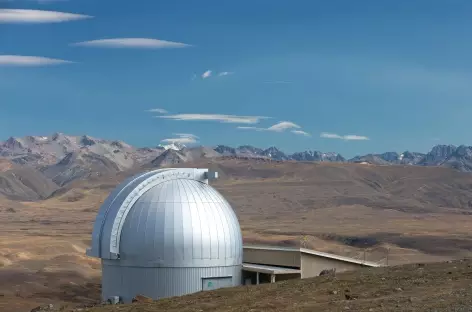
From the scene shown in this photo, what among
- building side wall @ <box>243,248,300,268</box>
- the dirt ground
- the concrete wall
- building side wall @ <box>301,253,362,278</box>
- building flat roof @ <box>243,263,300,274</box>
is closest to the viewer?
the dirt ground

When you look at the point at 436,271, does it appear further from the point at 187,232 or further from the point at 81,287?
the point at 81,287

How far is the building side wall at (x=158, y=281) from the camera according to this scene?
97.5 ft

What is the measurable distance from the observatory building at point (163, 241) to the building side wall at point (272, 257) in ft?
8.54

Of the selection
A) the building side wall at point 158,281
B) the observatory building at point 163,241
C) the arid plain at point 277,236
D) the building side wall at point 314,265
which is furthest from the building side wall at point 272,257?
the arid plain at point 277,236

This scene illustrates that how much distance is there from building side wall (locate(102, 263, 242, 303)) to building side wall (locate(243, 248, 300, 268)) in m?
3.78

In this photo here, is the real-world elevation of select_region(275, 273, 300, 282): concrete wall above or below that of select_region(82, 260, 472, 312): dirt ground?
below

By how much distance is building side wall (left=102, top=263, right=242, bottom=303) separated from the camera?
29703 mm

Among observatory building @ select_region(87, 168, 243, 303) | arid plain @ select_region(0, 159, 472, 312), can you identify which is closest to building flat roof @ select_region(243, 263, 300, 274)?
observatory building @ select_region(87, 168, 243, 303)

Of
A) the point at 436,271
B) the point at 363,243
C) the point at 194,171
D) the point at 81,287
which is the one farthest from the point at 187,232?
the point at 363,243

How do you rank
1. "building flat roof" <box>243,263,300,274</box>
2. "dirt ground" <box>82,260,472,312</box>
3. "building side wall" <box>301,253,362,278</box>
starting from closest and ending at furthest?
"dirt ground" <box>82,260,472,312</box>
"building flat roof" <box>243,263,300,274</box>
"building side wall" <box>301,253,362,278</box>

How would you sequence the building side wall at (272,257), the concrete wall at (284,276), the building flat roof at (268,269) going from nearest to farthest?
1. the building flat roof at (268,269)
2. the concrete wall at (284,276)
3. the building side wall at (272,257)

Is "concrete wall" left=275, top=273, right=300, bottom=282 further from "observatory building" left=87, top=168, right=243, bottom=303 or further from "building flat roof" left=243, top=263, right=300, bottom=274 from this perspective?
"observatory building" left=87, top=168, right=243, bottom=303

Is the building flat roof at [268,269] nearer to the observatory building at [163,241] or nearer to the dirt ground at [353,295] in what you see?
the observatory building at [163,241]

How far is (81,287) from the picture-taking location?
181ft
